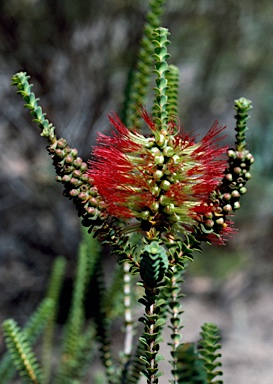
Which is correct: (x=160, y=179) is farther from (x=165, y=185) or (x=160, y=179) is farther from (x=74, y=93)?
(x=74, y=93)

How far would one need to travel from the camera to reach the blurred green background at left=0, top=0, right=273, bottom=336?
3088mm

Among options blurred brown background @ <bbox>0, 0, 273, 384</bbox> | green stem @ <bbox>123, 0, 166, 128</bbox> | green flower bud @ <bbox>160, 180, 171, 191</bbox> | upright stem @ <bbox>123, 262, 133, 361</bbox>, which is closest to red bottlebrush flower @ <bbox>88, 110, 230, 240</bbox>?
green flower bud @ <bbox>160, 180, 171, 191</bbox>

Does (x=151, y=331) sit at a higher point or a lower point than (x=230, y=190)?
lower

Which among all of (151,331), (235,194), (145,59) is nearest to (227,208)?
(235,194)

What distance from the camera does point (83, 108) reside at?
3271mm

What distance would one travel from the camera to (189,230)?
49 centimetres

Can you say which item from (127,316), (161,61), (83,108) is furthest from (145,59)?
(83,108)

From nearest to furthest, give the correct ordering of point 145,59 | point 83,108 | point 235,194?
point 235,194 < point 145,59 < point 83,108

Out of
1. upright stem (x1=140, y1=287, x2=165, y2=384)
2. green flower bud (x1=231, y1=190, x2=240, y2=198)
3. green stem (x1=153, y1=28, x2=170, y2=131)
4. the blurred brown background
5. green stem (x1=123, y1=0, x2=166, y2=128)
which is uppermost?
the blurred brown background

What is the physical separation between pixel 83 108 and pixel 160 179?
2878mm

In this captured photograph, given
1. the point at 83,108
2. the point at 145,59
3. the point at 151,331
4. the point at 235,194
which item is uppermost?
the point at 83,108

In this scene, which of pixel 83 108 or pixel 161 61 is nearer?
pixel 161 61

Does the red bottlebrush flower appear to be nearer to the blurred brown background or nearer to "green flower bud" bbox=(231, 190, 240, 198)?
"green flower bud" bbox=(231, 190, 240, 198)

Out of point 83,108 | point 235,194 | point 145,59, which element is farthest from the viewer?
point 83,108
